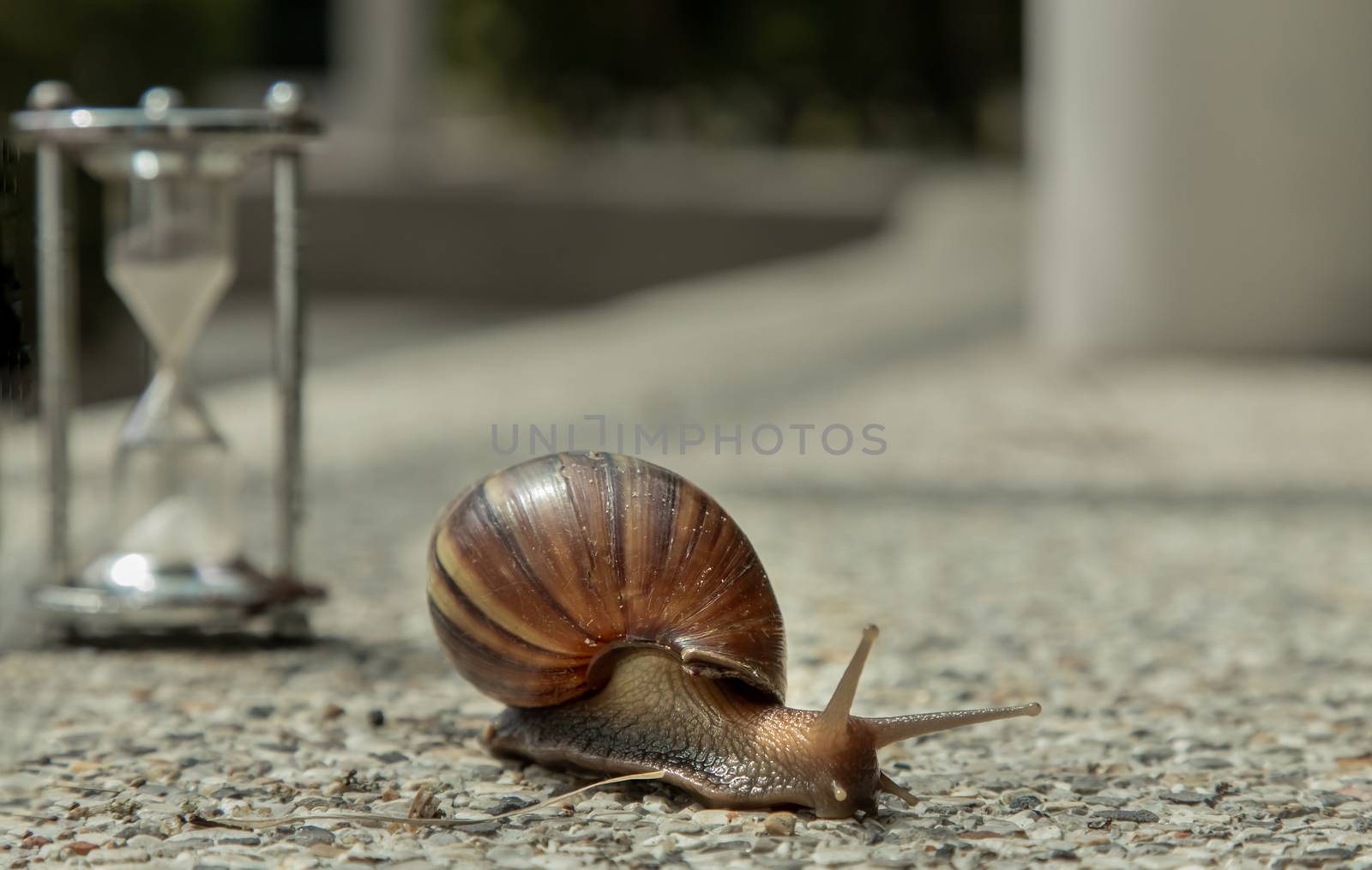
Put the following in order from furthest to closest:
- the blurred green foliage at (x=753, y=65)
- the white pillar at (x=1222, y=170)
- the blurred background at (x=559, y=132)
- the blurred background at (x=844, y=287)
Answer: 1. the blurred green foliage at (x=753, y=65)
2. the blurred background at (x=559, y=132)
3. the white pillar at (x=1222, y=170)
4. the blurred background at (x=844, y=287)

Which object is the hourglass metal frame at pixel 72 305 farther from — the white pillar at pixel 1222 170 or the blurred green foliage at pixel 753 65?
the blurred green foliage at pixel 753 65

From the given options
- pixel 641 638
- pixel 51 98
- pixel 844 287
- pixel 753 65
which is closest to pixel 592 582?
pixel 641 638

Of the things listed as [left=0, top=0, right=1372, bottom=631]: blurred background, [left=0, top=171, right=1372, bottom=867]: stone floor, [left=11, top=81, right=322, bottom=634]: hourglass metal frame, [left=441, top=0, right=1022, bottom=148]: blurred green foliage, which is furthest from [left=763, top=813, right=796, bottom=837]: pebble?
[left=441, top=0, right=1022, bottom=148]: blurred green foliage

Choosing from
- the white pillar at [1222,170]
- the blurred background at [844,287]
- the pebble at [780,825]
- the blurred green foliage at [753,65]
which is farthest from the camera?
the blurred green foliage at [753,65]

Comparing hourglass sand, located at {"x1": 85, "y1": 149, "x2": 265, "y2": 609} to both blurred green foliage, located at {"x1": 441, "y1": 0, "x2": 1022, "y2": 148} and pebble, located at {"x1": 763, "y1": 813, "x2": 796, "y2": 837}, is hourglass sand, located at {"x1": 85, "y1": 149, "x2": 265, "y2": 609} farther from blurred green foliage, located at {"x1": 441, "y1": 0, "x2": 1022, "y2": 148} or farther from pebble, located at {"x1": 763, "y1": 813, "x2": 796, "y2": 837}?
blurred green foliage, located at {"x1": 441, "y1": 0, "x2": 1022, "y2": 148}

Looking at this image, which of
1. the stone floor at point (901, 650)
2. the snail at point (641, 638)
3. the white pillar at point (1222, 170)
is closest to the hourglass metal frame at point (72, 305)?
the stone floor at point (901, 650)

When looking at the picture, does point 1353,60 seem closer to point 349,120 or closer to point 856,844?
point 856,844
